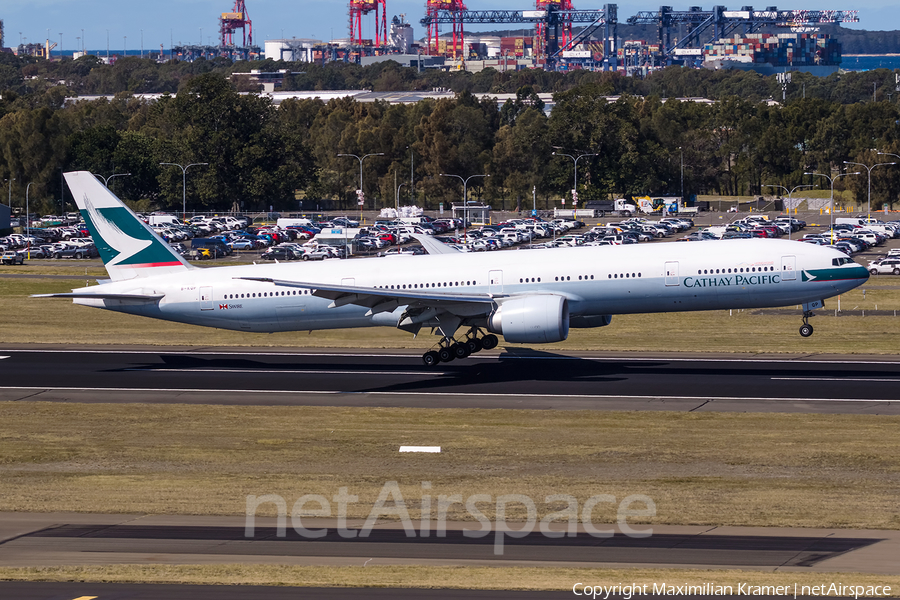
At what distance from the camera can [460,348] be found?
153ft

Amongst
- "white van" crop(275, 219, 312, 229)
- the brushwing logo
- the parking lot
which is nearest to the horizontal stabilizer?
the brushwing logo

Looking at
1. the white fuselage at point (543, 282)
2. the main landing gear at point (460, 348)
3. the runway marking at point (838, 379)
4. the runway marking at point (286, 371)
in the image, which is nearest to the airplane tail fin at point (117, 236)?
the white fuselage at point (543, 282)

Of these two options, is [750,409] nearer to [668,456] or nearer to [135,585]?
[668,456]

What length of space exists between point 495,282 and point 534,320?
3.52 meters

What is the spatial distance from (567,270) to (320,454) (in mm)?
16053

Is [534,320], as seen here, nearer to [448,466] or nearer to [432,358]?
[432,358]

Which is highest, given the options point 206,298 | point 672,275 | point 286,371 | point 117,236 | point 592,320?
point 117,236

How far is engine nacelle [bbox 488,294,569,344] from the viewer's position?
4247 cm

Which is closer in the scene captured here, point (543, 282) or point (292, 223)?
point (543, 282)

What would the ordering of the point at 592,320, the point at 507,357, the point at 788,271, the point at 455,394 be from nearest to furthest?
the point at 455,394 → the point at 788,271 → the point at 592,320 → the point at 507,357

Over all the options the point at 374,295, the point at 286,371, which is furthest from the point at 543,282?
the point at 286,371

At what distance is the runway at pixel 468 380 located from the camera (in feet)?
131

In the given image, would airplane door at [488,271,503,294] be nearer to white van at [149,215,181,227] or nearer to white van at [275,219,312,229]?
white van at [275,219,312,229]

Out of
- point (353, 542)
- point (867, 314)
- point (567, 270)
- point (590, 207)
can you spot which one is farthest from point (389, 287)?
→ point (590, 207)
